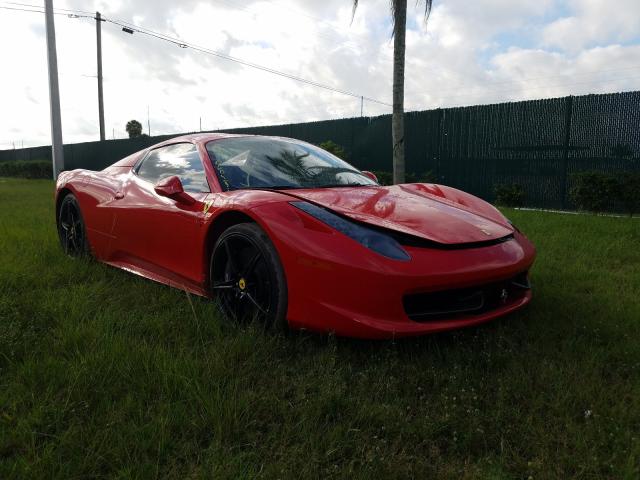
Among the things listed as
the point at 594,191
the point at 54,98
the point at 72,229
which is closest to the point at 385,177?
the point at 594,191

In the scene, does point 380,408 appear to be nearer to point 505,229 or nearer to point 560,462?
point 560,462

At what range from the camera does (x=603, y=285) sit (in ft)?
10.1

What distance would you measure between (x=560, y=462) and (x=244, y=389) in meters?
1.06

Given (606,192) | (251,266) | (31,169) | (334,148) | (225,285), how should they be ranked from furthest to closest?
(31,169) → (334,148) → (606,192) → (225,285) → (251,266)

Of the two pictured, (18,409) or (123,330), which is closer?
(18,409)

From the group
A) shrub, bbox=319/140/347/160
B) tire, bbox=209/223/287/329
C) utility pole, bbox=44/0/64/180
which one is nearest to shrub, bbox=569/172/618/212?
shrub, bbox=319/140/347/160

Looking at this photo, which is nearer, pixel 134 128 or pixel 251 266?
pixel 251 266

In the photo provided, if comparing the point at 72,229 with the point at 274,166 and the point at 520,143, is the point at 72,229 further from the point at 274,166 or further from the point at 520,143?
the point at 520,143

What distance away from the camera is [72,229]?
13.2ft

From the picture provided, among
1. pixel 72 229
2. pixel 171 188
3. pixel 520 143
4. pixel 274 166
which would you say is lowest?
pixel 72 229

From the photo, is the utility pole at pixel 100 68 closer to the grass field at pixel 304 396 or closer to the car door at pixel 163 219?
the car door at pixel 163 219

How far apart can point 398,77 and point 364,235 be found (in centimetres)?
646

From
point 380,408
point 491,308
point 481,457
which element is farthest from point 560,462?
point 491,308

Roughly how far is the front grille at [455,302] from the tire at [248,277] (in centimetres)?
56
